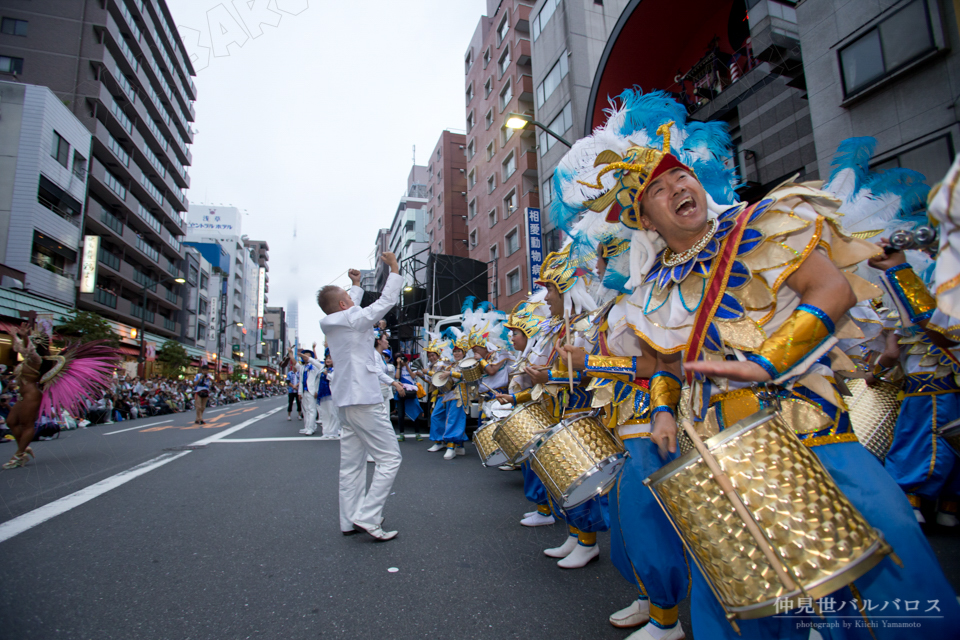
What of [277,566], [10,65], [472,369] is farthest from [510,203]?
[10,65]

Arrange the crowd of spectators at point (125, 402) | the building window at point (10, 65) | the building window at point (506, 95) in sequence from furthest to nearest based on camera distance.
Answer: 1. the building window at point (10, 65)
2. the building window at point (506, 95)
3. the crowd of spectators at point (125, 402)

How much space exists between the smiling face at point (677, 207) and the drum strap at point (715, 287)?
0.16m

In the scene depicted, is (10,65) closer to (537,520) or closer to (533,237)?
(533,237)

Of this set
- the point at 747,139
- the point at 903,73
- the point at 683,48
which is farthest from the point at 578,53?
the point at 903,73

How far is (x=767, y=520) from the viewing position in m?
1.16

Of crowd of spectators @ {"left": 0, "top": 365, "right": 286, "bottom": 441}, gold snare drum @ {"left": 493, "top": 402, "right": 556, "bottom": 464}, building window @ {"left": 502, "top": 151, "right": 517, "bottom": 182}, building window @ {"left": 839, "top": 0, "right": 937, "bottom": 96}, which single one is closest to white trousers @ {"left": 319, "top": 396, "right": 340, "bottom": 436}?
crowd of spectators @ {"left": 0, "top": 365, "right": 286, "bottom": 441}

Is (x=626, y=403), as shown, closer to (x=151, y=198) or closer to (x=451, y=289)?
(x=451, y=289)

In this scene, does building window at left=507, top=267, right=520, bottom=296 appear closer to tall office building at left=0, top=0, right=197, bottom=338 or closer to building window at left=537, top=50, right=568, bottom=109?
building window at left=537, top=50, right=568, bottom=109

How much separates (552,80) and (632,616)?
2394 cm

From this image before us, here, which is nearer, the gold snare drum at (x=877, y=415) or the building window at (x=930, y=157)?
the gold snare drum at (x=877, y=415)

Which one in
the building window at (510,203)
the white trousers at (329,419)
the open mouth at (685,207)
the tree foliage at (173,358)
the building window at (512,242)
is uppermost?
the building window at (510,203)

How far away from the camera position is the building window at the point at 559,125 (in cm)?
2065

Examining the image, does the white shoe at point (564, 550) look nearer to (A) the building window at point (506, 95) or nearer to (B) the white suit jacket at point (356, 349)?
(B) the white suit jacket at point (356, 349)

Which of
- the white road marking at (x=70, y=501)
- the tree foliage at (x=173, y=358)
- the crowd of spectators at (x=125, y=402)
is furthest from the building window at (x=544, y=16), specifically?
the tree foliage at (x=173, y=358)
